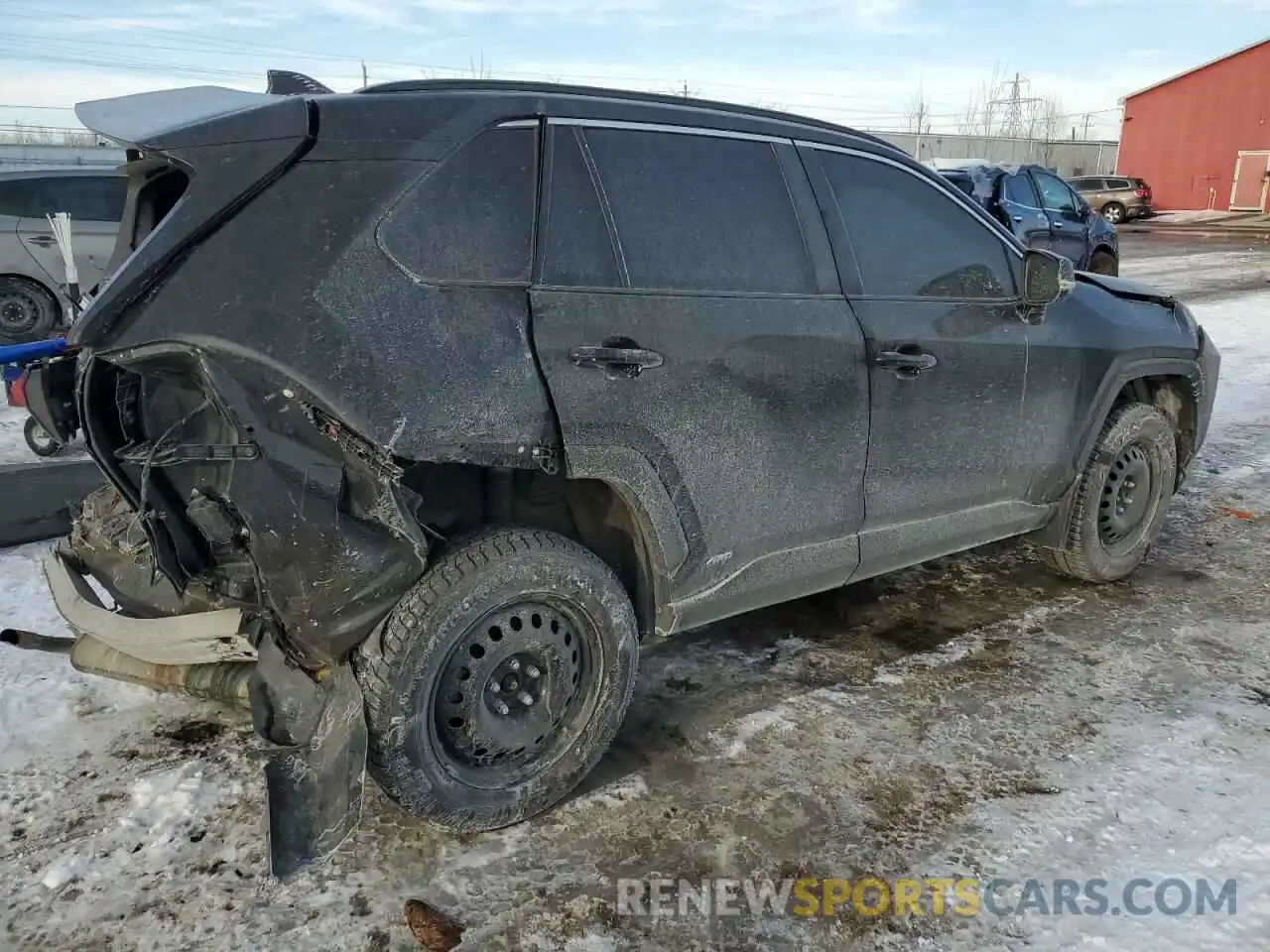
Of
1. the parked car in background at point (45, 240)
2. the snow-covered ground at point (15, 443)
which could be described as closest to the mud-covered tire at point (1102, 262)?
the parked car in background at point (45, 240)

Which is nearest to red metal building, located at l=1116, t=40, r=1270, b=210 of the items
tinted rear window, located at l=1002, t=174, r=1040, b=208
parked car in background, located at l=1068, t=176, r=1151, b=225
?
parked car in background, located at l=1068, t=176, r=1151, b=225

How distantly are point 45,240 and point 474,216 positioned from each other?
9546mm

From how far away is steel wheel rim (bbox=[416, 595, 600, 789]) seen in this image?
264 cm

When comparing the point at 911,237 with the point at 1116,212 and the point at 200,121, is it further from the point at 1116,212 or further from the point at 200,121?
the point at 1116,212

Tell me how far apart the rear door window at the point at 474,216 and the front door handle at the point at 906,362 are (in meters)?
1.35

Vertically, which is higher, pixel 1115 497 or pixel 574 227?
pixel 574 227

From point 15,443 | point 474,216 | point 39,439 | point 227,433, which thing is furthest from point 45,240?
point 474,216

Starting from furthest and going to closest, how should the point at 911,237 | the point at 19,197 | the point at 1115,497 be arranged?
the point at 19,197 < the point at 1115,497 < the point at 911,237

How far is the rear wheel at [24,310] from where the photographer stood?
32.0 ft

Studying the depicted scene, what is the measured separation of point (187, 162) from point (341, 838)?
1773 millimetres

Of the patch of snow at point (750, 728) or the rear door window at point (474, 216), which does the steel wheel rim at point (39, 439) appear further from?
the patch of snow at point (750, 728)

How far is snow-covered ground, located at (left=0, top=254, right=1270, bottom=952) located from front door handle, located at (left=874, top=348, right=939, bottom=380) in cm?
120

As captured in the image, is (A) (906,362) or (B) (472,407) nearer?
(B) (472,407)

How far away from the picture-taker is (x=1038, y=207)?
46.8 feet
